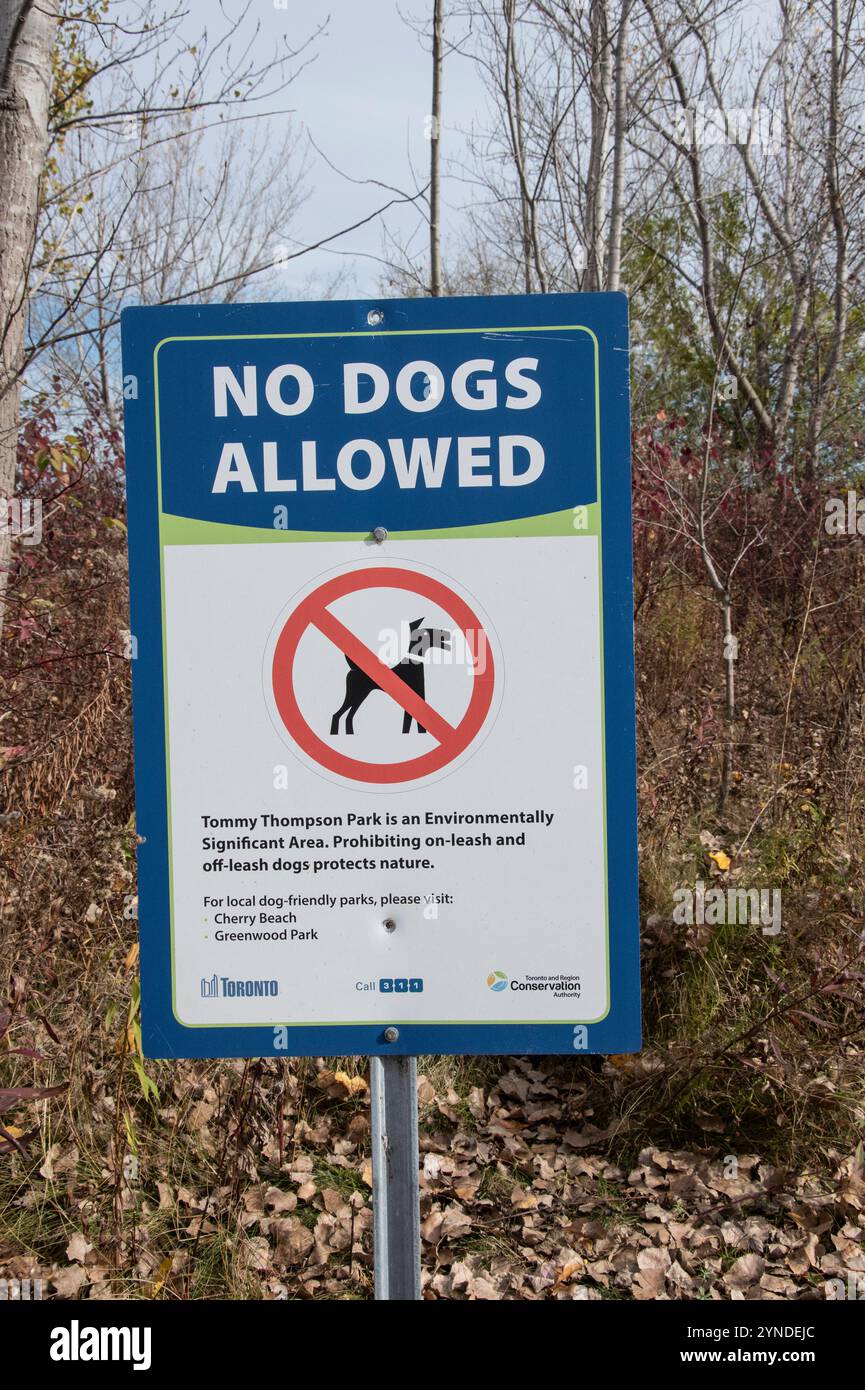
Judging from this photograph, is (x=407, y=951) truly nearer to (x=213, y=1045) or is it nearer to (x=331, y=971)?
(x=331, y=971)

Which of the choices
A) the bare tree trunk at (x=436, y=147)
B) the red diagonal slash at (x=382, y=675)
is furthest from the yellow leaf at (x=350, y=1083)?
the bare tree trunk at (x=436, y=147)

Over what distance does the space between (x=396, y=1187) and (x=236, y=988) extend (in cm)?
37

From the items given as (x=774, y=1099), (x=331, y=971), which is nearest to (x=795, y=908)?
(x=774, y=1099)

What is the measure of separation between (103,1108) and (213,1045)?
1707mm

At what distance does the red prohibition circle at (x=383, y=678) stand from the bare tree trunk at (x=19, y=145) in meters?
1.68

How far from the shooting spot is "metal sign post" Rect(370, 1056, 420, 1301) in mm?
1455

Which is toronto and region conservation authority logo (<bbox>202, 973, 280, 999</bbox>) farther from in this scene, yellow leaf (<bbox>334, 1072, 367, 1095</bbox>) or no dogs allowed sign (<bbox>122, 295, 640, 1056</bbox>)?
yellow leaf (<bbox>334, 1072, 367, 1095</bbox>)

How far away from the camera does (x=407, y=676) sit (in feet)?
4.83

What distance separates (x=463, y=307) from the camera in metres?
1.48

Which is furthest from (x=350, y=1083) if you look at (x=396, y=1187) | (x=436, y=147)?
(x=436, y=147)

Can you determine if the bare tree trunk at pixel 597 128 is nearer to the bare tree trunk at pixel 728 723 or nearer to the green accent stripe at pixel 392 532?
the bare tree trunk at pixel 728 723

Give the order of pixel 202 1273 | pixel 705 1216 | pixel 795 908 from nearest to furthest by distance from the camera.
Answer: pixel 202 1273, pixel 705 1216, pixel 795 908

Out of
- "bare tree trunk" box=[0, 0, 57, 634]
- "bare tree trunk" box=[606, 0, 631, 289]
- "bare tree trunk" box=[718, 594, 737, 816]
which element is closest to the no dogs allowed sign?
"bare tree trunk" box=[0, 0, 57, 634]

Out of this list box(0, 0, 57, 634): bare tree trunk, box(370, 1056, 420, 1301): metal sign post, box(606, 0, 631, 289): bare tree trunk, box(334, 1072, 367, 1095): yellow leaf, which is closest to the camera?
box(370, 1056, 420, 1301): metal sign post
